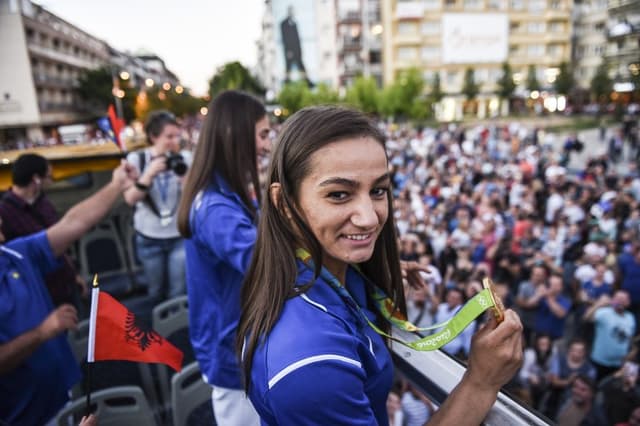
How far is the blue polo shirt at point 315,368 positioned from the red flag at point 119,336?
1.89 feet

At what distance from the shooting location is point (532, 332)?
5.11 meters

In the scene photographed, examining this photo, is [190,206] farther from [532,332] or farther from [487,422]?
[532,332]

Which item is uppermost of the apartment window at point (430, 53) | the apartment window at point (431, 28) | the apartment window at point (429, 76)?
the apartment window at point (431, 28)

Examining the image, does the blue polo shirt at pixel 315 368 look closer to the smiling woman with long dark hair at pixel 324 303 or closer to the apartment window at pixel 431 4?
the smiling woman with long dark hair at pixel 324 303

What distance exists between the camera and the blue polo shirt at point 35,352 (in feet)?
6.56

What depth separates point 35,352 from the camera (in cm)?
209

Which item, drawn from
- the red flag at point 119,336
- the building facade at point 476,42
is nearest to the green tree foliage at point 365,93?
the building facade at point 476,42

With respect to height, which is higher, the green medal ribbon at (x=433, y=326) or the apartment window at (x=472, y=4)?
the apartment window at (x=472, y=4)

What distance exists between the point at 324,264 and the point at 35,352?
1706 millimetres

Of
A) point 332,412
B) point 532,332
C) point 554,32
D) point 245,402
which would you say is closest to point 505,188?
point 532,332

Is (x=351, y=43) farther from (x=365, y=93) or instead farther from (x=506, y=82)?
(x=506, y=82)

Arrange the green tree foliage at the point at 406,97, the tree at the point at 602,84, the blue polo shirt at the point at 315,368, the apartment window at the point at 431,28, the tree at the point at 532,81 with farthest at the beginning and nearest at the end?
the tree at the point at 532,81, the apartment window at the point at 431,28, the tree at the point at 602,84, the green tree foliage at the point at 406,97, the blue polo shirt at the point at 315,368

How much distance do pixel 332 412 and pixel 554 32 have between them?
64.9 meters

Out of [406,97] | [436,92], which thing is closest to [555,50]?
[436,92]
